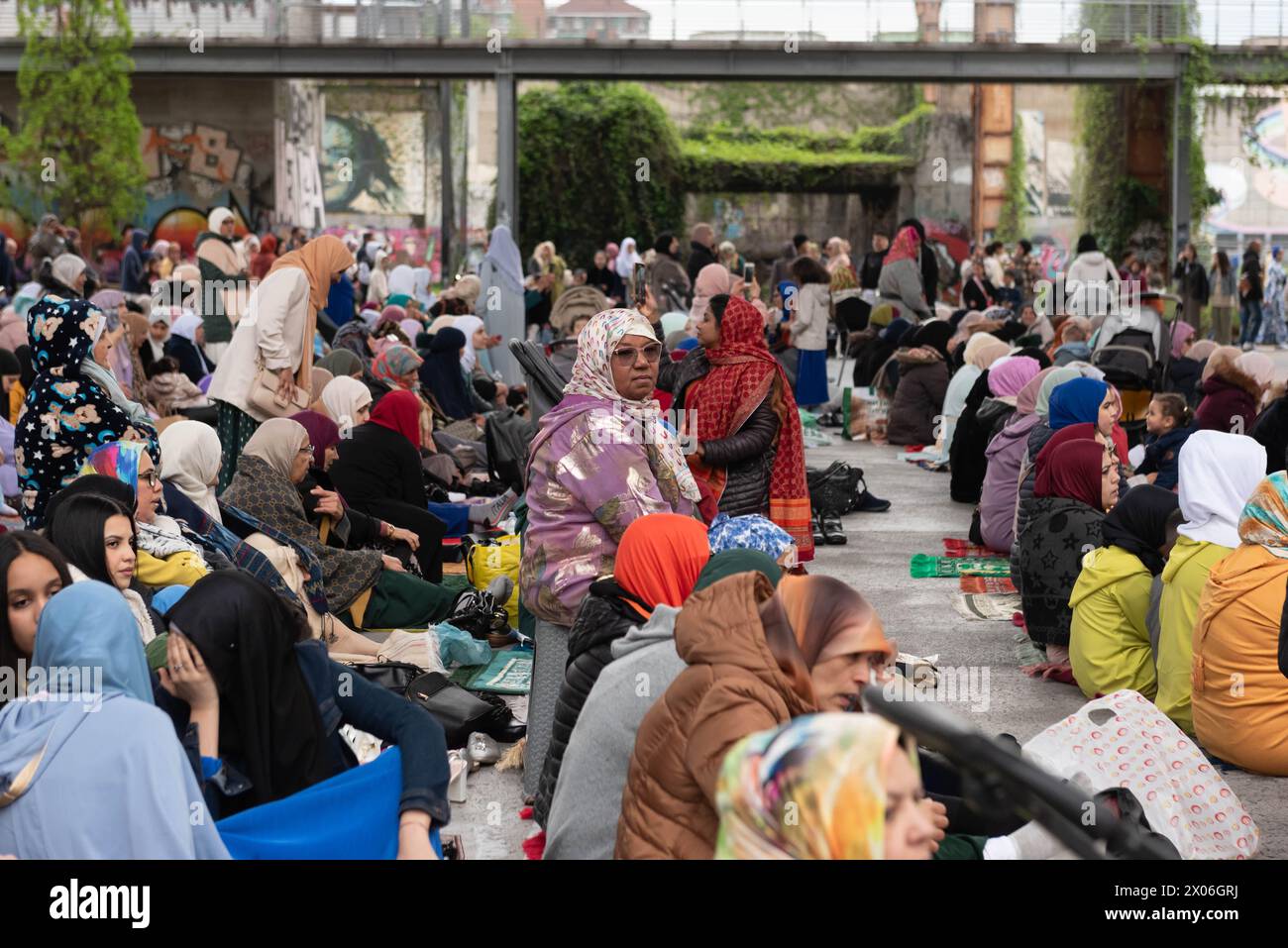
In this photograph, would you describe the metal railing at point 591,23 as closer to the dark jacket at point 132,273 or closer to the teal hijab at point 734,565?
→ the dark jacket at point 132,273

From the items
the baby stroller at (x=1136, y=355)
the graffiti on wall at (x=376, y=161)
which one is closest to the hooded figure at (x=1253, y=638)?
the baby stroller at (x=1136, y=355)

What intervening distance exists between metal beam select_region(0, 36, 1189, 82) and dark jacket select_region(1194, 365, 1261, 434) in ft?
50.8

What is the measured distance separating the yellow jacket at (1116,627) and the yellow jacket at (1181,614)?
30 centimetres

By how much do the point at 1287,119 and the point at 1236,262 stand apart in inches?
288

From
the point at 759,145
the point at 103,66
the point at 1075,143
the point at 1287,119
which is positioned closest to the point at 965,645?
the point at 103,66

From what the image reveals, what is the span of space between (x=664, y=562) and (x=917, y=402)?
407 inches

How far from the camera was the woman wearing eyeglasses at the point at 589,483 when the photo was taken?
17.3 ft

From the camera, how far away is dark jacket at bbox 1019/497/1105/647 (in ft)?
22.8

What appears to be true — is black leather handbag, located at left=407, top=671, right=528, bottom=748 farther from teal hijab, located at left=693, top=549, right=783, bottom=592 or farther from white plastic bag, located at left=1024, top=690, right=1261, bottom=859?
white plastic bag, located at left=1024, top=690, right=1261, bottom=859

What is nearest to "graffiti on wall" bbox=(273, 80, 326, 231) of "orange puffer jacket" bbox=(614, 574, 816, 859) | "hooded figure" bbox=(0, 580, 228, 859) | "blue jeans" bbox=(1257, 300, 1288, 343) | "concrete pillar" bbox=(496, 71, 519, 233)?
"concrete pillar" bbox=(496, 71, 519, 233)

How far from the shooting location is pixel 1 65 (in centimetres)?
2577

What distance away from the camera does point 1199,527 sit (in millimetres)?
5926
